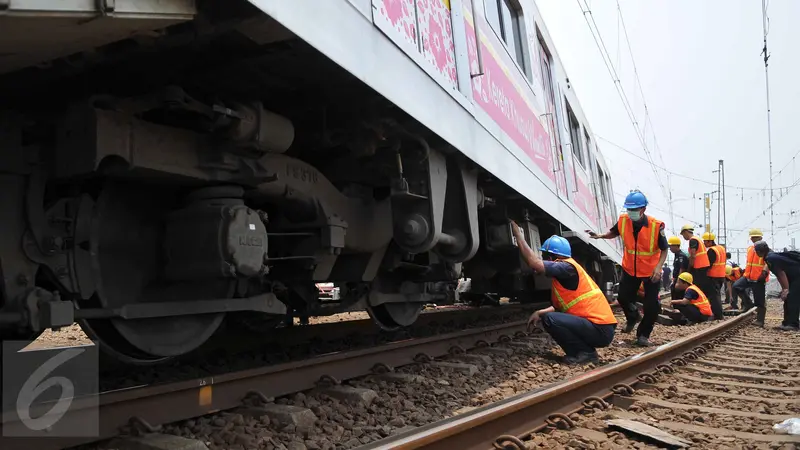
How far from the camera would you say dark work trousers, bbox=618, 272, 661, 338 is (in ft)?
20.7

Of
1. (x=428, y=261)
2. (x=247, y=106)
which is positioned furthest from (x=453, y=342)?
(x=247, y=106)

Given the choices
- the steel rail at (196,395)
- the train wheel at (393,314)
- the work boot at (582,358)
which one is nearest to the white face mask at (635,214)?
the work boot at (582,358)

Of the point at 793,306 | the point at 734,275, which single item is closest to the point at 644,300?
the point at 793,306

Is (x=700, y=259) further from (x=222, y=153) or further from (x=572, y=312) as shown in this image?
(x=222, y=153)

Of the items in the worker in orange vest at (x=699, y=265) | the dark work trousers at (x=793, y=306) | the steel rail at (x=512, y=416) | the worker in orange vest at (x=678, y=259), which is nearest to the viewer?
the steel rail at (x=512, y=416)

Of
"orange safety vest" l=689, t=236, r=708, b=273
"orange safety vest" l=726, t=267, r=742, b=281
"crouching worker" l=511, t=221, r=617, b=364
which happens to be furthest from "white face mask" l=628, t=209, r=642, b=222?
"orange safety vest" l=726, t=267, r=742, b=281

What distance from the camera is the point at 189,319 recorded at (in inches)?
129

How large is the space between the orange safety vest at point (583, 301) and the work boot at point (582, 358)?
0.28 meters

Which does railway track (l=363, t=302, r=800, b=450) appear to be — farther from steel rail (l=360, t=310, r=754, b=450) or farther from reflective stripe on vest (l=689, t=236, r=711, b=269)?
reflective stripe on vest (l=689, t=236, r=711, b=269)

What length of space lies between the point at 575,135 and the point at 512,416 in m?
7.19

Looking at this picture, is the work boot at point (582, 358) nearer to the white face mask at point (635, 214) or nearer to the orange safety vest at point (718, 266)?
the white face mask at point (635, 214)

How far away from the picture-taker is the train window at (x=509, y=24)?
16.9 ft

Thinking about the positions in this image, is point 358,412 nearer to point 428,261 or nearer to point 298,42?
point 298,42

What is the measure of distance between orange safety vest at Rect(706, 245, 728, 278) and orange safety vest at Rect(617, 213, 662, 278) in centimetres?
531
